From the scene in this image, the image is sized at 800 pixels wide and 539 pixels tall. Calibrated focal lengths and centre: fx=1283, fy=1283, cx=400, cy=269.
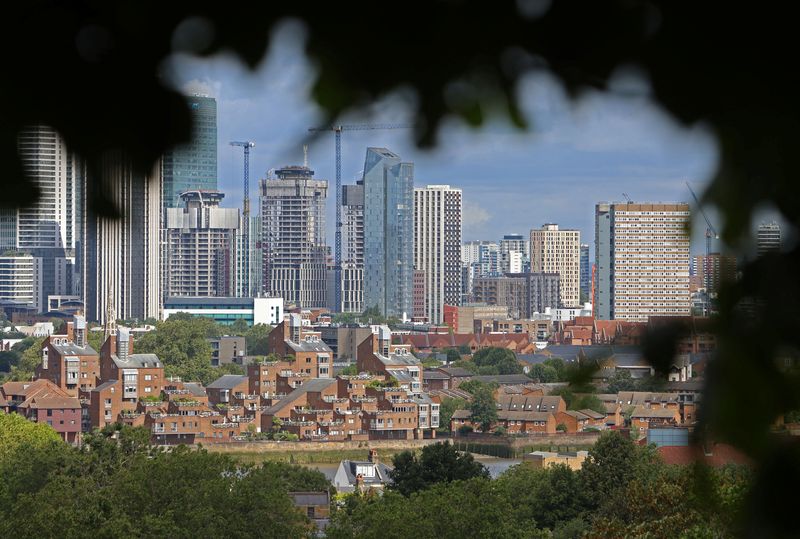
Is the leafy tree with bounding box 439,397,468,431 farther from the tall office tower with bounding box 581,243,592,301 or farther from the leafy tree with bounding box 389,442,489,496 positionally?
the tall office tower with bounding box 581,243,592,301

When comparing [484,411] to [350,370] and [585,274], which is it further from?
[585,274]

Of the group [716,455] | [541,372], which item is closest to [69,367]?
[541,372]

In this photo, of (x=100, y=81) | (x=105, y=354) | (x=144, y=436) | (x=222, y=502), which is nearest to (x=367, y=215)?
(x=105, y=354)

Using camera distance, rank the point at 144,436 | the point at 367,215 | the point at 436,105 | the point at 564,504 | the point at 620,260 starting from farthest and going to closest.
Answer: the point at 367,215
the point at 620,260
the point at 144,436
the point at 564,504
the point at 436,105

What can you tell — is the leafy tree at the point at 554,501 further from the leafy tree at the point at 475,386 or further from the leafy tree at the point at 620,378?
the leafy tree at the point at 475,386

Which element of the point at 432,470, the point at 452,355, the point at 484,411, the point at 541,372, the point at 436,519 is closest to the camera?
the point at 436,519

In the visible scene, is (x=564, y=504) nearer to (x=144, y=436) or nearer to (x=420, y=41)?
(x=144, y=436)

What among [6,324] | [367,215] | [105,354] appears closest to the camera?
[105,354]
